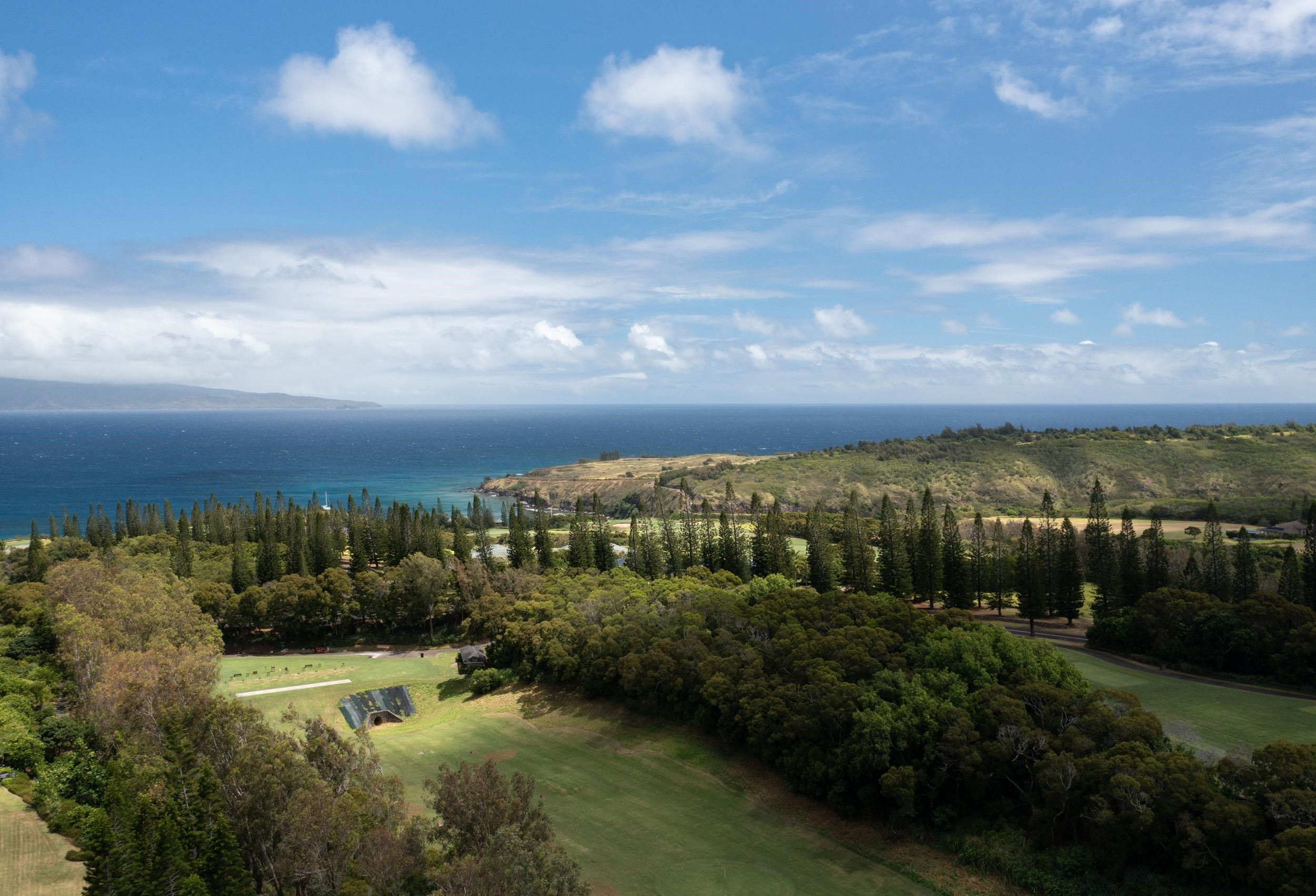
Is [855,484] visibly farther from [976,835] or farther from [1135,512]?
[976,835]

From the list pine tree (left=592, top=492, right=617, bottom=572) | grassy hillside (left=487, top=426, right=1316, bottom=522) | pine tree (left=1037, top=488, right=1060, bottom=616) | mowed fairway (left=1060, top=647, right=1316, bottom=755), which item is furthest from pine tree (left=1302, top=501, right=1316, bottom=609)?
pine tree (left=592, top=492, right=617, bottom=572)

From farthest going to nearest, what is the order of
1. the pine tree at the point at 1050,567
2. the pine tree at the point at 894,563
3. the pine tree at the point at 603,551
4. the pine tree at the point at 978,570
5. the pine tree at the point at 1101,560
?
the pine tree at the point at 603,551 < the pine tree at the point at 894,563 < the pine tree at the point at 978,570 < the pine tree at the point at 1050,567 < the pine tree at the point at 1101,560

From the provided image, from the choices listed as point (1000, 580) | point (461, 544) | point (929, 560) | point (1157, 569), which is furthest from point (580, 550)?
point (1157, 569)

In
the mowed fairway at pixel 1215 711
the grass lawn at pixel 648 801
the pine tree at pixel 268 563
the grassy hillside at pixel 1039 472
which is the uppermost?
the grassy hillside at pixel 1039 472

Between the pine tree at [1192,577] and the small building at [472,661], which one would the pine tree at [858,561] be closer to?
the pine tree at [1192,577]

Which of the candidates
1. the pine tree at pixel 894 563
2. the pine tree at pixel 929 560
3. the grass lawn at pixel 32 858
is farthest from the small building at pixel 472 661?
the pine tree at pixel 929 560

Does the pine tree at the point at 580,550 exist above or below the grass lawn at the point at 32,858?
above

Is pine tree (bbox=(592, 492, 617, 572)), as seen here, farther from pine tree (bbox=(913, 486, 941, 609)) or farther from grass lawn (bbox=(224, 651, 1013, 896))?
pine tree (bbox=(913, 486, 941, 609))

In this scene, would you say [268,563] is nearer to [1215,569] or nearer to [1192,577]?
[1192,577]

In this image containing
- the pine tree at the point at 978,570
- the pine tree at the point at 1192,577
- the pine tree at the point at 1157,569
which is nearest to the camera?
the pine tree at the point at 1192,577
